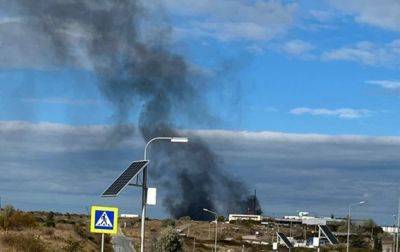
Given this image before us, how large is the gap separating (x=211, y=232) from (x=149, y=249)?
3761 inches

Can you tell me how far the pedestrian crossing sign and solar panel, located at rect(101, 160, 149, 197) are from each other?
593mm

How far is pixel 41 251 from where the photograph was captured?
176 feet

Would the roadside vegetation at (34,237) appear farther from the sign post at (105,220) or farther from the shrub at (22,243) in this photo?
the sign post at (105,220)

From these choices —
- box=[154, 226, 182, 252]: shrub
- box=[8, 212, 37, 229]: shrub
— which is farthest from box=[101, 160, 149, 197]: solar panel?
box=[8, 212, 37, 229]: shrub

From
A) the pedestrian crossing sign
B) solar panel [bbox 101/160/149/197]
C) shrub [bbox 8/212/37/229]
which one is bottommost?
the pedestrian crossing sign

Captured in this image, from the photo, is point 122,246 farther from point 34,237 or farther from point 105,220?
point 105,220

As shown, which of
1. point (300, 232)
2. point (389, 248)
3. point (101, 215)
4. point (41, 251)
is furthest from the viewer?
point (300, 232)

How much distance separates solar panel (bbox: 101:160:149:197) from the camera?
27.0 meters

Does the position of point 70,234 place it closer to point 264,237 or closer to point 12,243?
point 12,243

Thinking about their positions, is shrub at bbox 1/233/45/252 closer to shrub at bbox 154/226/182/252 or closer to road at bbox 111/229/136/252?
shrub at bbox 154/226/182/252

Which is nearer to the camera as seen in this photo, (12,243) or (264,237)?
(12,243)

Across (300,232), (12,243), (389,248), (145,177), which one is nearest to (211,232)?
(300,232)

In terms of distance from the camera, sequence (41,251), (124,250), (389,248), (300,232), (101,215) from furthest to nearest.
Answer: (300,232), (389,248), (124,250), (41,251), (101,215)

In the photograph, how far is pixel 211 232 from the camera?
190375 mm
